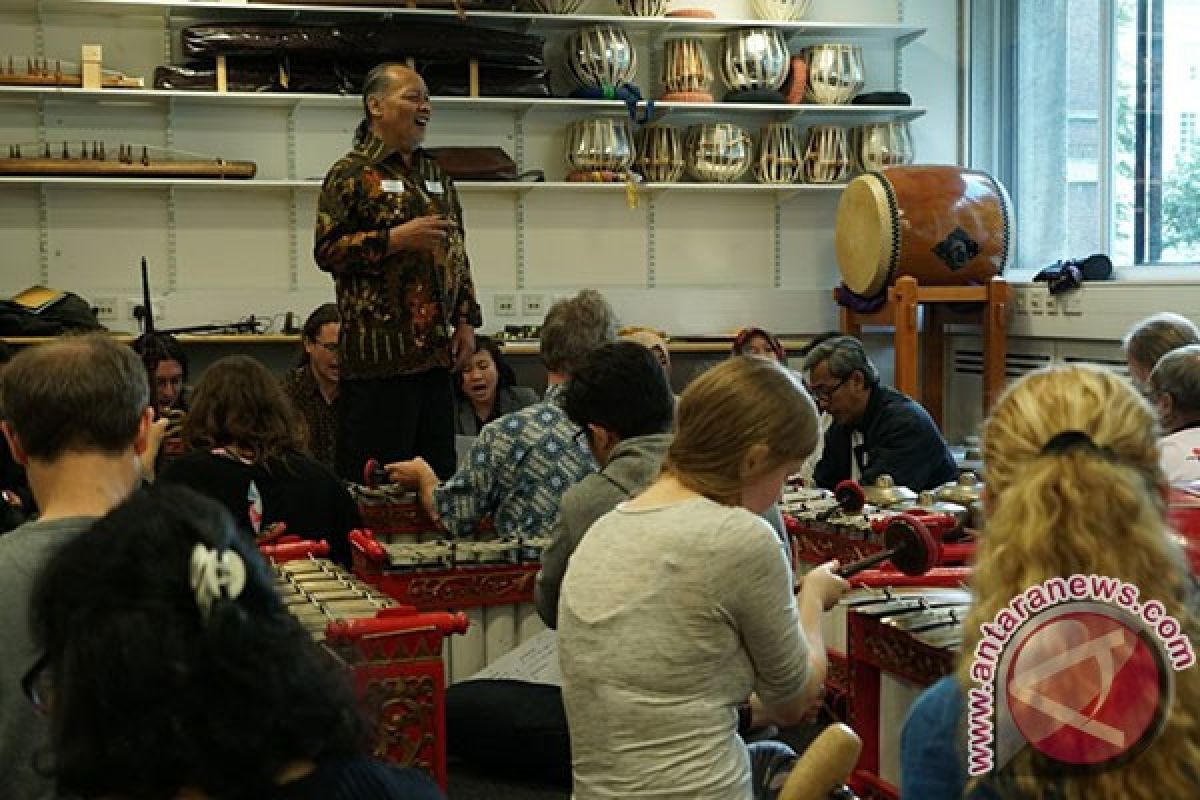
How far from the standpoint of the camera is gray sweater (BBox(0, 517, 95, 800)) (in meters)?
1.59

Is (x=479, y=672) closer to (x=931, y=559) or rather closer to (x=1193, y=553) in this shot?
(x=931, y=559)

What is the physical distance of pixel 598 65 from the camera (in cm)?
657

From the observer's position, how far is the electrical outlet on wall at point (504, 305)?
676cm

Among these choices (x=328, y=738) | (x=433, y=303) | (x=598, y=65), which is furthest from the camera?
(x=598, y=65)

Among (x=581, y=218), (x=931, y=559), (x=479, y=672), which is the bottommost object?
(x=479, y=672)

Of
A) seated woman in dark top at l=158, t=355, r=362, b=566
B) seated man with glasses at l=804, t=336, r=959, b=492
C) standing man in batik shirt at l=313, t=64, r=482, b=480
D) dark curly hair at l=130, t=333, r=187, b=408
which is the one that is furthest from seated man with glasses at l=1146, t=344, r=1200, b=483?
dark curly hair at l=130, t=333, r=187, b=408

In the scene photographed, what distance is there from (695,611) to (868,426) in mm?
2769

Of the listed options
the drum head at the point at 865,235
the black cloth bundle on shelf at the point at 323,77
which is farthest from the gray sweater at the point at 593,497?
the black cloth bundle on shelf at the point at 323,77

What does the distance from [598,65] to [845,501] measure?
145 inches

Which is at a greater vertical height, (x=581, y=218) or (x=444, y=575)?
(x=581, y=218)

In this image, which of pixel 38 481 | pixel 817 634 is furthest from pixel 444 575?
pixel 38 481

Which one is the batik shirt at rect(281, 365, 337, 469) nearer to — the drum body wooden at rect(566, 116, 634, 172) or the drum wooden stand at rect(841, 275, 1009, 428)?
the drum body wooden at rect(566, 116, 634, 172)

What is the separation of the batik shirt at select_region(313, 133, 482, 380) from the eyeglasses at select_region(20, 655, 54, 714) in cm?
310

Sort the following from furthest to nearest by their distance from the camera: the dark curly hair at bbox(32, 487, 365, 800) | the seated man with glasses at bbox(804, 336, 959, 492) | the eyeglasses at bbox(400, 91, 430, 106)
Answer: the seated man with glasses at bbox(804, 336, 959, 492) → the eyeglasses at bbox(400, 91, 430, 106) → the dark curly hair at bbox(32, 487, 365, 800)
